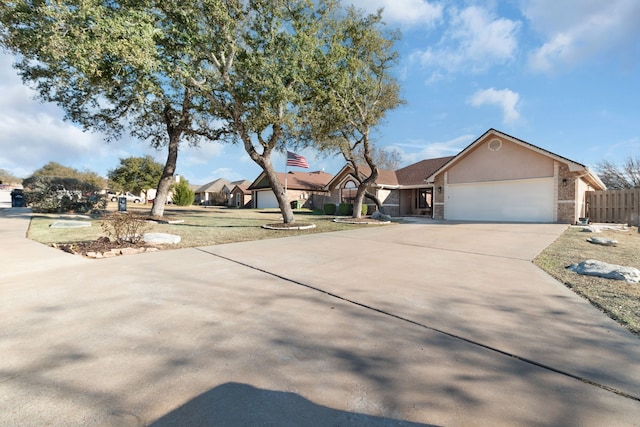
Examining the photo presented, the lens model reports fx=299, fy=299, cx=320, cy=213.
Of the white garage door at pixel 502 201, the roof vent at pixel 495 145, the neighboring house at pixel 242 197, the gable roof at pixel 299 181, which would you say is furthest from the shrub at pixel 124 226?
the neighboring house at pixel 242 197

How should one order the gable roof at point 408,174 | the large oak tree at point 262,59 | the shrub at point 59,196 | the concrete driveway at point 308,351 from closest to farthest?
1. the concrete driveway at point 308,351
2. the large oak tree at point 262,59
3. the shrub at point 59,196
4. the gable roof at point 408,174

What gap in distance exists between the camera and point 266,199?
120 ft

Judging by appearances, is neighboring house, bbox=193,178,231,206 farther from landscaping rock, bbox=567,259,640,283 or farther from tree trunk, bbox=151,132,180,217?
landscaping rock, bbox=567,259,640,283

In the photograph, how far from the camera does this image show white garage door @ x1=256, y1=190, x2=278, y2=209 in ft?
116

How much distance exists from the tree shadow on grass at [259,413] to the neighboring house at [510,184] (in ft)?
56.3

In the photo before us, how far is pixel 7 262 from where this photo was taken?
5766 mm

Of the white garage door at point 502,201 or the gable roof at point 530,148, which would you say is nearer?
the gable roof at point 530,148

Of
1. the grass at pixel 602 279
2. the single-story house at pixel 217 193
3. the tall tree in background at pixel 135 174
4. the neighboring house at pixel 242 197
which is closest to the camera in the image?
the grass at pixel 602 279

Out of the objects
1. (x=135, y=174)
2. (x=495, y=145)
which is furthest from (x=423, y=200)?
(x=135, y=174)

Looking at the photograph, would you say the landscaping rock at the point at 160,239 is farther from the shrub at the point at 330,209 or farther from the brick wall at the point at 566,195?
the shrub at the point at 330,209

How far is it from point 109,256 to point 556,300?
26.1 feet

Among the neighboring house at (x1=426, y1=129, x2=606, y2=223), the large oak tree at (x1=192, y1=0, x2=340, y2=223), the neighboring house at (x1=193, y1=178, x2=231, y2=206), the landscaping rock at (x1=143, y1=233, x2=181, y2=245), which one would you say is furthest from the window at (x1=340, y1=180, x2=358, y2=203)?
the neighboring house at (x1=193, y1=178, x2=231, y2=206)

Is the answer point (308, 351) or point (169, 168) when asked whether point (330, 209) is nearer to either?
point (169, 168)

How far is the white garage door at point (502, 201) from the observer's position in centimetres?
1544
